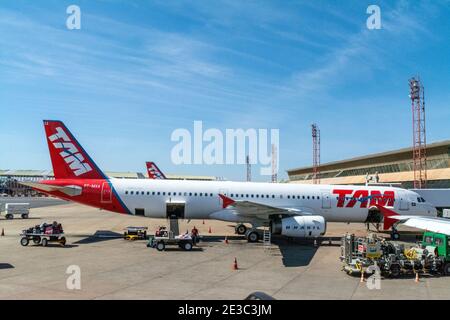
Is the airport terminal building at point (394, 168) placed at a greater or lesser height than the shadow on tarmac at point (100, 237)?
greater

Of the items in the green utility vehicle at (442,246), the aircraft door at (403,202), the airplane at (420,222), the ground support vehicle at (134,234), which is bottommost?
the ground support vehicle at (134,234)

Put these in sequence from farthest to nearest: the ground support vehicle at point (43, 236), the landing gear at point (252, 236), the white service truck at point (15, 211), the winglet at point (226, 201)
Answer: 1. the white service truck at point (15, 211)
2. the landing gear at point (252, 236)
3. the winglet at point (226, 201)
4. the ground support vehicle at point (43, 236)

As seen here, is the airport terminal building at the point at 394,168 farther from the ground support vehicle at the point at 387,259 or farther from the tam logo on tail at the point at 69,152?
the tam logo on tail at the point at 69,152

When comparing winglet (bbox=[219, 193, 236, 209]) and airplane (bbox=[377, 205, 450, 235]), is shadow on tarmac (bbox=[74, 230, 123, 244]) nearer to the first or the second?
winglet (bbox=[219, 193, 236, 209])

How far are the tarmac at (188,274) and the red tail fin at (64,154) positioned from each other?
519 cm

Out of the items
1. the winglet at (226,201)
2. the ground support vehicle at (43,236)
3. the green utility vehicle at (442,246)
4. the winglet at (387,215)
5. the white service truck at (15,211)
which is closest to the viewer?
the green utility vehicle at (442,246)

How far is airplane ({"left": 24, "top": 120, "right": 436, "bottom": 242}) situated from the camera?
27.2m

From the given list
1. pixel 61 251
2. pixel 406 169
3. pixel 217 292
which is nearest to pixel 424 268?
pixel 217 292

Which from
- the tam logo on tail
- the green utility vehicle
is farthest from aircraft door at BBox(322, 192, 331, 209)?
the tam logo on tail

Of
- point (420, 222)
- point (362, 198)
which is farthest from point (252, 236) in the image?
point (420, 222)

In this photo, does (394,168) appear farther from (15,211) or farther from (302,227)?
(15,211)

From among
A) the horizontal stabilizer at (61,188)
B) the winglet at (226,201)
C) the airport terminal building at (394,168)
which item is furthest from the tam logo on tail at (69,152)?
the airport terminal building at (394,168)

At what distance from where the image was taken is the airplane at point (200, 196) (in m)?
27.2

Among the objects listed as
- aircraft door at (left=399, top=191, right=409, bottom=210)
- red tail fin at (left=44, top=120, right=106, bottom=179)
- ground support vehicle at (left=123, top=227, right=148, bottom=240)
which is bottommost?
ground support vehicle at (left=123, top=227, right=148, bottom=240)
